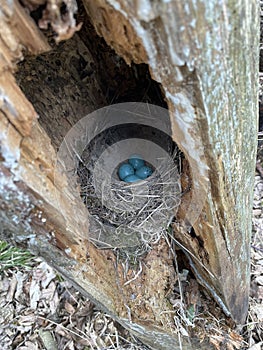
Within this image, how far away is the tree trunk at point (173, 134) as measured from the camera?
69 cm

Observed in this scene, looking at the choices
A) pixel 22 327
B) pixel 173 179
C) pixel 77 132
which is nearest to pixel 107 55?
pixel 77 132

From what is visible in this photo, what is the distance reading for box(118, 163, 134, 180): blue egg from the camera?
1817 mm

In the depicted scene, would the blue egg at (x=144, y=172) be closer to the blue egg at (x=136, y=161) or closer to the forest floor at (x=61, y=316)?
the blue egg at (x=136, y=161)

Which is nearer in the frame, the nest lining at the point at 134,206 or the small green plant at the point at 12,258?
the nest lining at the point at 134,206

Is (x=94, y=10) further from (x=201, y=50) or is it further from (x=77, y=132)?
(x=77, y=132)

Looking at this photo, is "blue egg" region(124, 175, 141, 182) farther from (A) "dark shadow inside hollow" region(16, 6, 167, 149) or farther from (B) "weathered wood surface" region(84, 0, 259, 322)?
(B) "weathered wood surface" region(84, 0, 259, 322)

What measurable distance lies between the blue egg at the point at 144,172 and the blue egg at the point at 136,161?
0.03 meters

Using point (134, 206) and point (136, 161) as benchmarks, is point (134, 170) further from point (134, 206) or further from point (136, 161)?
point (134, 206)

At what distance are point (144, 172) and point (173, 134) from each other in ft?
2.77

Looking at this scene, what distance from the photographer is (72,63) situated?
1290 mm

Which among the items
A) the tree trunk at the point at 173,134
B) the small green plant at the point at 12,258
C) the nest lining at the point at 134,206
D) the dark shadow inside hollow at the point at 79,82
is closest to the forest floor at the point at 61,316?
the small green plant at the point at 12,258

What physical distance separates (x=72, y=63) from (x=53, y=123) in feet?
0.71

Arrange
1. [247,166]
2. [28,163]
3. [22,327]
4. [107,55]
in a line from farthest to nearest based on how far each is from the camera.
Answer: [22,327] < [107,55] < [247,166] < [28,163]

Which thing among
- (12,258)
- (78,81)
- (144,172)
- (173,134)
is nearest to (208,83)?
(173,134)
